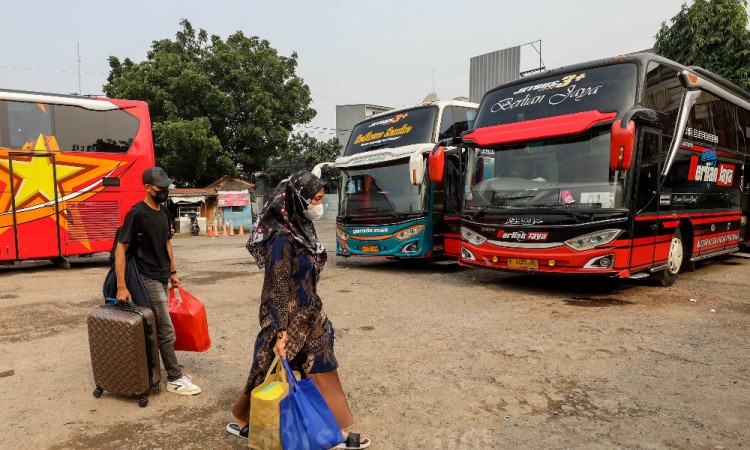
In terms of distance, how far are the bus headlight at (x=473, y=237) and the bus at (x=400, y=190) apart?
1.47 meters

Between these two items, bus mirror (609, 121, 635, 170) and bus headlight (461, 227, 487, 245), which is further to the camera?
bus headlight (461, 227, 487, 245)

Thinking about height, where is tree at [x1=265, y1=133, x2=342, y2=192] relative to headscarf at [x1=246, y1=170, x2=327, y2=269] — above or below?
above

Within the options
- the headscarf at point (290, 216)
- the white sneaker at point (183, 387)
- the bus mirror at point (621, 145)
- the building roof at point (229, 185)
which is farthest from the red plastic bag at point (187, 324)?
the building roof at point (229, 185)

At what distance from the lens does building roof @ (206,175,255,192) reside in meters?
30.4

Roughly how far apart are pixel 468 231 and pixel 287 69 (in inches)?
1044

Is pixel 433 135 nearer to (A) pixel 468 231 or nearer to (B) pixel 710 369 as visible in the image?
(A) pixel 468 231

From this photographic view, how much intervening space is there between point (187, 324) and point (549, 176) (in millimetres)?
5296

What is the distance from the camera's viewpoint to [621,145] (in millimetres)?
6289

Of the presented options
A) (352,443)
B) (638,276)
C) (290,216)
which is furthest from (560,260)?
(290,216)

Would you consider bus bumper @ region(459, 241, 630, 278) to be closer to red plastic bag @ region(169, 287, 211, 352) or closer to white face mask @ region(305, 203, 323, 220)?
red plastic bag @ region(169, 287, 211, 352)

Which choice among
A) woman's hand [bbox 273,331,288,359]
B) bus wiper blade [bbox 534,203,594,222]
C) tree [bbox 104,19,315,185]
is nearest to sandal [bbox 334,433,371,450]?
woman's hand [bbox 273,331,288,359]

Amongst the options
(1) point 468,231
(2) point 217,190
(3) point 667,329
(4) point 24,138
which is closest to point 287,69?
(2) point 217,190

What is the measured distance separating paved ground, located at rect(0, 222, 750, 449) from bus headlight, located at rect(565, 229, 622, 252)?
778 mm

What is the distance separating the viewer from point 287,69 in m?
31.8
